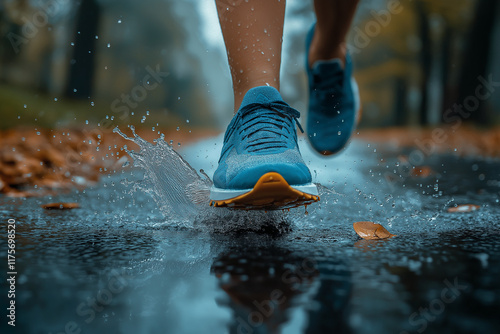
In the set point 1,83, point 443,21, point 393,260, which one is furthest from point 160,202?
point 443,21

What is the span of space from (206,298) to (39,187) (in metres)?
1.98

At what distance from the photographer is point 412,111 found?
22.8m

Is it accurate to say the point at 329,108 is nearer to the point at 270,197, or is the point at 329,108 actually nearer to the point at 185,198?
the point at 185,198

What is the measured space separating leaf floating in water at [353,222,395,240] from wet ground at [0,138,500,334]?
0.08ft

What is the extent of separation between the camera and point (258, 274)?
83cm

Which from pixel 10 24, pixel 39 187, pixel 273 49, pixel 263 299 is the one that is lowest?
pixel 263 299

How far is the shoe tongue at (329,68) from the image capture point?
2225mm

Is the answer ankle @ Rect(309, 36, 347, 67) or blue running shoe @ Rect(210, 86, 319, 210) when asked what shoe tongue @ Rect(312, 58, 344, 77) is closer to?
ankle @ Rect(309, 36, 347, 67)

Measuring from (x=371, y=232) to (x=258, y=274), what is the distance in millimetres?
470

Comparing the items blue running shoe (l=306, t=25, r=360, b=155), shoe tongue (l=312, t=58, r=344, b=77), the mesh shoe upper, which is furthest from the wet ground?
shoe tongue (l=312, t=58, r=344, b=77)

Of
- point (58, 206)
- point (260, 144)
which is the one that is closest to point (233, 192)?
point (260, 144)

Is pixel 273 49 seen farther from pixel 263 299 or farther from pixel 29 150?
pixel 29 150

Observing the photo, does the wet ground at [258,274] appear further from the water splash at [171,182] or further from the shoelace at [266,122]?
the shoelace at [266,122]

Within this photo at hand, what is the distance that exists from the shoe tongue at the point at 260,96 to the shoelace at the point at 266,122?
0.5 inches
